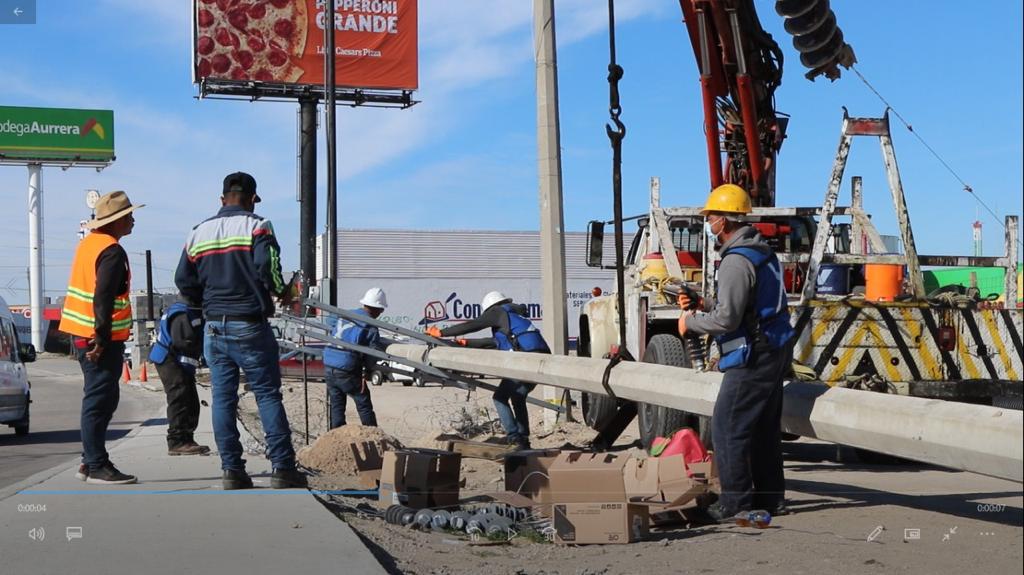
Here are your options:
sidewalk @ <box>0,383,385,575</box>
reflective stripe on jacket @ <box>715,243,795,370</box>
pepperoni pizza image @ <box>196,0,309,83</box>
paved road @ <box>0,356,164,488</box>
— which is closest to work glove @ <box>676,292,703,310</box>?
reflective stripe on jacket @ <box>715,243,795,370</box>

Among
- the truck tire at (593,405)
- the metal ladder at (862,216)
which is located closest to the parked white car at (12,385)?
the truck tire at (593,405)

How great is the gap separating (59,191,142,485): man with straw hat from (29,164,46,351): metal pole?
62.7m

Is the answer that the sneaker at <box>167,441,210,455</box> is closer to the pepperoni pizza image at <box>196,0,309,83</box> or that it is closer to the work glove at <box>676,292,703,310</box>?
the work glove at <box>676,292,703,310</box>

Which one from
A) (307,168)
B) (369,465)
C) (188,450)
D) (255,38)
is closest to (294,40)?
(255,38)

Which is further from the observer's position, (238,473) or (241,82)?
(241,82)

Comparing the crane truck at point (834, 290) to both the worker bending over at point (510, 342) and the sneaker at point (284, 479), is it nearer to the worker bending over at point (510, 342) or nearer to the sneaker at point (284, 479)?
the worker bending over at point (510, 342)

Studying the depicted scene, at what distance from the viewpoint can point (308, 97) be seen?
50.5m

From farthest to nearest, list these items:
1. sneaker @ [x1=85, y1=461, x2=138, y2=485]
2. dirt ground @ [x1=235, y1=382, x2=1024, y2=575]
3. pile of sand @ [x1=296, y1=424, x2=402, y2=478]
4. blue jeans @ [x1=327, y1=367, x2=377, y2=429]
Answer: blue jeans @ [x1=327, y1=367, x2=377, y2=429], pile of sand @ [x1=296, y1=424, x2=402, y2=478], sneaker @ [x1=85, y1=461, x2=138, y2=485], dirt ground @ [x1=235, y1=382, x2=1024, y2=575]

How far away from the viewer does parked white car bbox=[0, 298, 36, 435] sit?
49.4 ft

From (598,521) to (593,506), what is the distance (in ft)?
0.27

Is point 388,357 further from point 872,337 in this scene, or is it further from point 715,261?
point 872,337

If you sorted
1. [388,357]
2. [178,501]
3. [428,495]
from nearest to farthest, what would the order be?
1. [178,501]
2. [428,495]
3. [388,357]

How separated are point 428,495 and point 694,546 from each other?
72.6 inches

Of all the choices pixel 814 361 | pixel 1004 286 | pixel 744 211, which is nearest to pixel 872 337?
pixel 814 361
